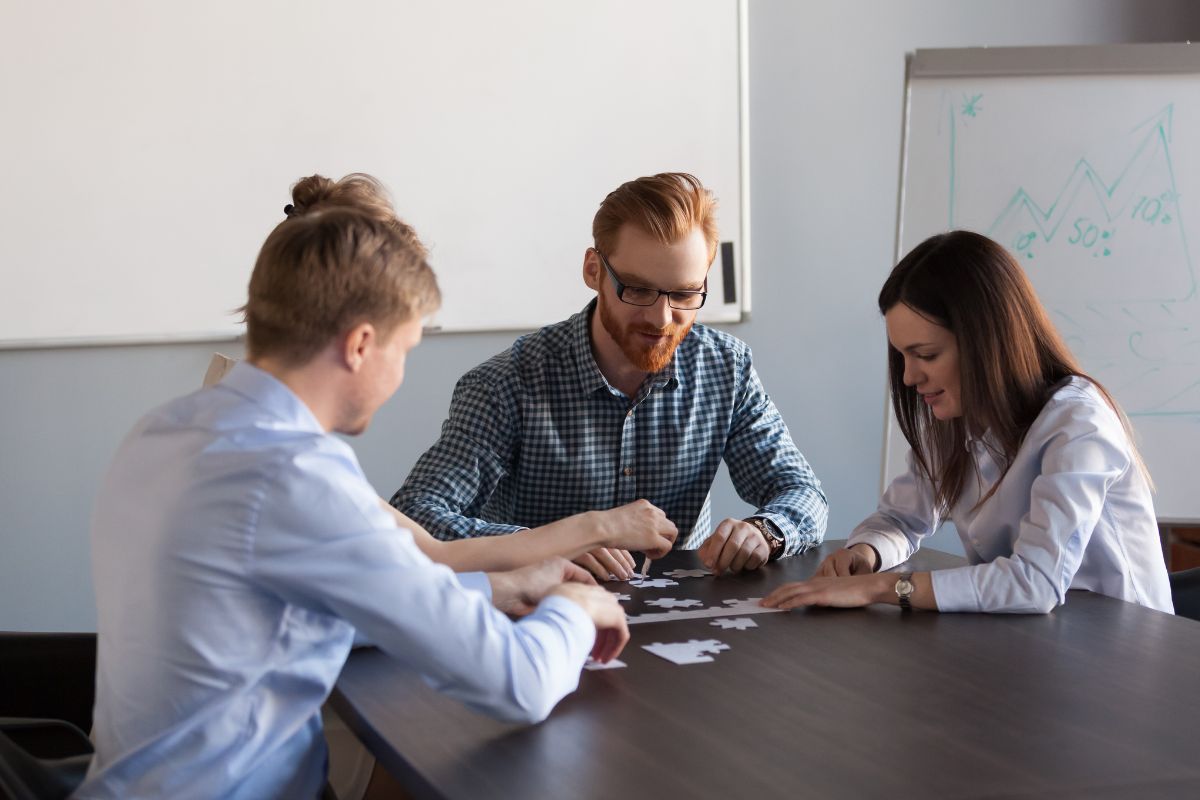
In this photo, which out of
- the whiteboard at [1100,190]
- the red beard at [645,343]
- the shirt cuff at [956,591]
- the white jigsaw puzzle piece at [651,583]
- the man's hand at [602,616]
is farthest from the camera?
the whiteboard at [1100,190]

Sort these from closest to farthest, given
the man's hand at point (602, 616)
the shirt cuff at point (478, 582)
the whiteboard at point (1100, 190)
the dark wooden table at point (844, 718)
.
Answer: the dark wooden table at point (844, 718) → the man's hand at point (602, 616) → the shirt cuff at point (478, 582) → the whiteboard at point (1100, 190)

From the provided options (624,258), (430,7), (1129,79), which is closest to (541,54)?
(430,7)

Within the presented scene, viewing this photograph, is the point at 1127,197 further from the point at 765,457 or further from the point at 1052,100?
the point at 765,457

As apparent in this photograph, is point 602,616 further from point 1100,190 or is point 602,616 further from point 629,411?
point 1100,190

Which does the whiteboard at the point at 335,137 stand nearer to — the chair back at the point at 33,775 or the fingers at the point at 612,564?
the fingers at the point at 612,564

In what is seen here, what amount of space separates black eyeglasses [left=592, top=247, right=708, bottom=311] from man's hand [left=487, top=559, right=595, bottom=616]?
81 cm

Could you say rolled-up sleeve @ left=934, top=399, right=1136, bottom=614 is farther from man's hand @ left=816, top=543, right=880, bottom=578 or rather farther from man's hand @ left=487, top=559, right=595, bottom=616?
man's hand @ left=487, top=559, right=595, bottom=616

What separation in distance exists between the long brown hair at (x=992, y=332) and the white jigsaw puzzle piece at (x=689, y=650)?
0.73 meters

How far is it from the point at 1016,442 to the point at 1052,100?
186 centimetres

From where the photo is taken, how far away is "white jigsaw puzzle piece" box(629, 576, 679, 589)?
2.05 meters

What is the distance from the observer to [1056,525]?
192 centimetres

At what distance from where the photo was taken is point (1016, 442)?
2.13m

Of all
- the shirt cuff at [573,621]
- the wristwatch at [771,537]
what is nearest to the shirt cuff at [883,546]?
the wristwatch at [771,537]

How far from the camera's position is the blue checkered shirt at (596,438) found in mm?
2598
